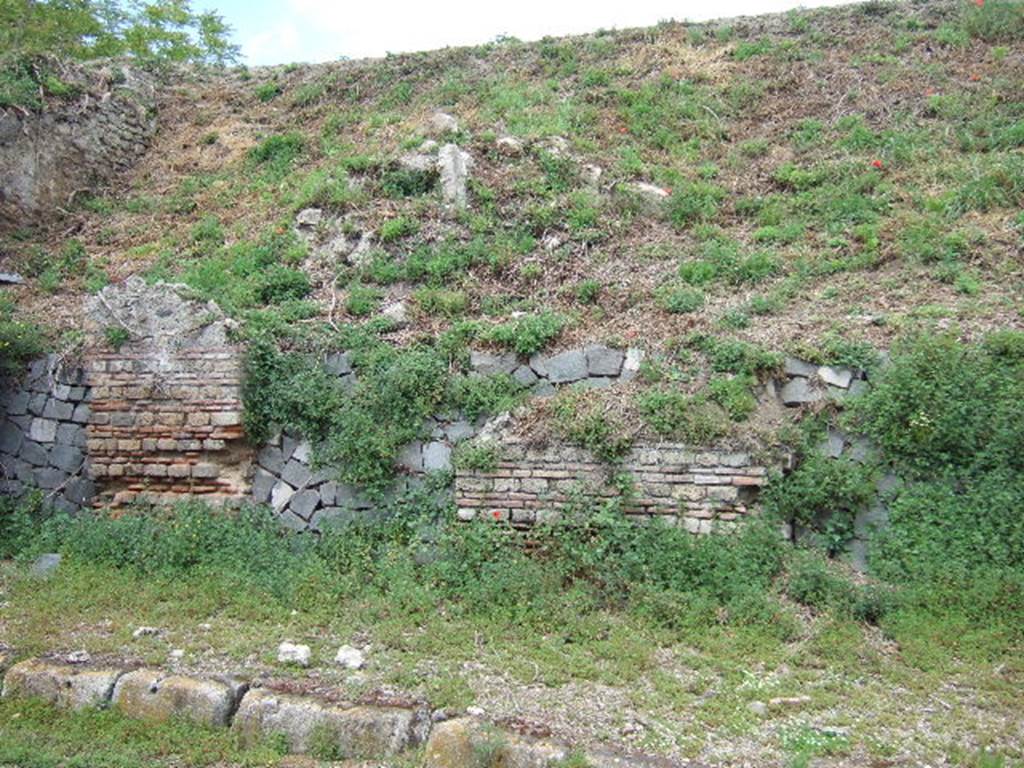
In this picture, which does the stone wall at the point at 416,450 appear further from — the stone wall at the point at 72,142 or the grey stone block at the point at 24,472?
the stone wall at the point at 72,142

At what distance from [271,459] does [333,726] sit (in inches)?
138

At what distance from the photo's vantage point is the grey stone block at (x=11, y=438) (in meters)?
8.70

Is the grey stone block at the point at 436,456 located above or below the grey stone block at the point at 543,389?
below

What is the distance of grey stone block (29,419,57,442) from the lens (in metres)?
8.60

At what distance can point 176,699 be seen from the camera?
5164mm

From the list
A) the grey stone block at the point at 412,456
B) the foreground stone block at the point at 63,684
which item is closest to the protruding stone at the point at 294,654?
the foreground stone block at the point at 63,684

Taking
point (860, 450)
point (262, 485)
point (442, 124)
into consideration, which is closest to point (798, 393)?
point (860, 450)

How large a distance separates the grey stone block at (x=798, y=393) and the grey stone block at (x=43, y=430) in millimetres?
6928

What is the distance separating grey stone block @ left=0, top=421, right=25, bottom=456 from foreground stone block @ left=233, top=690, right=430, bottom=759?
5.13 meters

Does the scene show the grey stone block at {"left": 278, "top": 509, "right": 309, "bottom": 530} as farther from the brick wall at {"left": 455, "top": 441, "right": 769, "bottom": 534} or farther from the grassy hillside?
the grassy hillside

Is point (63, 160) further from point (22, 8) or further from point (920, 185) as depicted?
point (920, 185)

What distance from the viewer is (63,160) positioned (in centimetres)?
1183

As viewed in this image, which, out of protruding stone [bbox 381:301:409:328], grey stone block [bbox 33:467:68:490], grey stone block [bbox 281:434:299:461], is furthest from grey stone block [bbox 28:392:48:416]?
protruding stone [bbox 381:301:409:328]

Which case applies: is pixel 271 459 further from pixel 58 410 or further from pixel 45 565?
pixel 58 410
